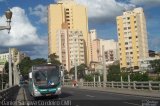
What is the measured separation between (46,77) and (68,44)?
116056 millimetres

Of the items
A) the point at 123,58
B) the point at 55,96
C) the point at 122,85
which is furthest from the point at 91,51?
the point at 55,96

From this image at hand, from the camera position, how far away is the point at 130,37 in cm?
14912

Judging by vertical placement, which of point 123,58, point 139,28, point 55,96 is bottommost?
point 55,96

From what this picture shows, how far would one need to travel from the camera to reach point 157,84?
34219mm

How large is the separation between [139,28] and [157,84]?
121m

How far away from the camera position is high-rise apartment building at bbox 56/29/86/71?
14488 centimetres

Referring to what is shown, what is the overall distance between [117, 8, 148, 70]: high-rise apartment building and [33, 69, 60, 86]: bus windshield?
385ft

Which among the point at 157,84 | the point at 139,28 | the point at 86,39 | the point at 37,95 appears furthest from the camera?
the point at 86,39

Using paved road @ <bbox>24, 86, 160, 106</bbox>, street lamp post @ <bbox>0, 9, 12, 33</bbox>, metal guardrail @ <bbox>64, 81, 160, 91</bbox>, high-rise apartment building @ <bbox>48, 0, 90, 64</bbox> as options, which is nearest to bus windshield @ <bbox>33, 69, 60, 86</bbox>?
paved road @ <bbox>24, 86, 160, 106</bbox>

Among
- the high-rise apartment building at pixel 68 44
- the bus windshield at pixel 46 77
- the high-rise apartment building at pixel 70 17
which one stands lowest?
the bus windshield at pixel 46 77

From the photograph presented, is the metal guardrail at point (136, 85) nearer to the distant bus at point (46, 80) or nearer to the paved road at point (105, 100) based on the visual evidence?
the paved road at point (105, 100)

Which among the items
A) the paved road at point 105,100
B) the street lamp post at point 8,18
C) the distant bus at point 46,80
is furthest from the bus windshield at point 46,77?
the street lamp post at point 8,18

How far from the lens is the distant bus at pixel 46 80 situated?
101 ft

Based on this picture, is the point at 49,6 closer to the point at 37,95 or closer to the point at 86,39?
the point at 86,39
